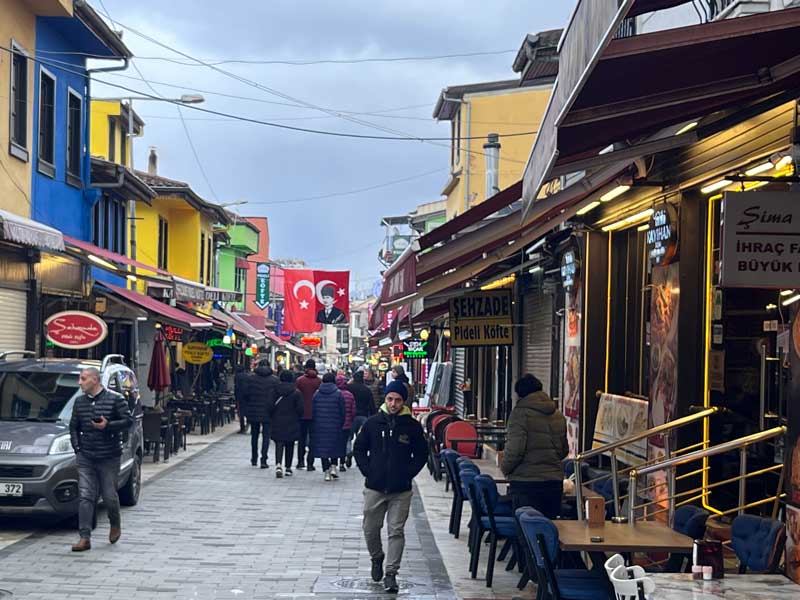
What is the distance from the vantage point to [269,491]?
1902cm

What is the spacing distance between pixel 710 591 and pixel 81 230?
20991mm

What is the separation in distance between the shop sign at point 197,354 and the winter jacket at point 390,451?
69.6ft

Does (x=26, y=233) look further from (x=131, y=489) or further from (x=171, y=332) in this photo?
(x=171, y=332)

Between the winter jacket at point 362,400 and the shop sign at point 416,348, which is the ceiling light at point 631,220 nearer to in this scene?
the winter jacket at point 362,400

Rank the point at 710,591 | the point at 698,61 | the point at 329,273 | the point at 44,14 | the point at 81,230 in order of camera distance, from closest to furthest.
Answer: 1. the point at 698,61
2. the point at 710,591
3. the point at 44,14
4. the point at 81,230
5. the point at 329,273

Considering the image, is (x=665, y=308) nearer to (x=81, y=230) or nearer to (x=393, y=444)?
(x=393, y=444)

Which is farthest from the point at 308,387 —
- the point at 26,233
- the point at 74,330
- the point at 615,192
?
the point at 615,192

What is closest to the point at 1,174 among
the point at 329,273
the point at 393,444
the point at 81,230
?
the point at 81,230

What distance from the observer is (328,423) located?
21219 millimetres

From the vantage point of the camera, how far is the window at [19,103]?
21.0 m

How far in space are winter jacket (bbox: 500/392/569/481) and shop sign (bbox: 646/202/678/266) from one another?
85.7 inches

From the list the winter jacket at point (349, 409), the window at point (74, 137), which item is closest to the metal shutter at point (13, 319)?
the window at point (74, 137)

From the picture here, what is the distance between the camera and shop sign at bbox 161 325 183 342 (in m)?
30.5

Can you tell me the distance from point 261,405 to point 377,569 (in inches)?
461
